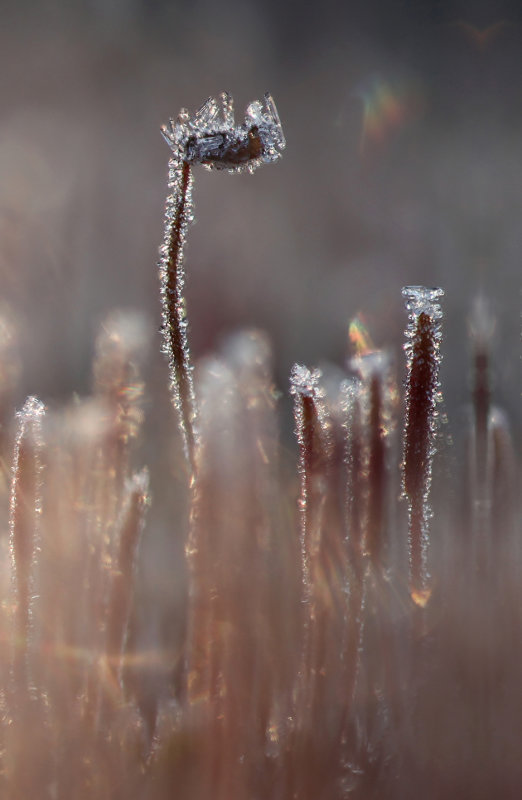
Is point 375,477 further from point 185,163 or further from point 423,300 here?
point 185,163

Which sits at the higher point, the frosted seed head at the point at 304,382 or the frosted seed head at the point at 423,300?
the frosted seed head at the point at 423,300

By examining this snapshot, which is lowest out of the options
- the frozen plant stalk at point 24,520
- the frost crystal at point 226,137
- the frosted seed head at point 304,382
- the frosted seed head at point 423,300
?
the frozen plant stalk at point 24,520

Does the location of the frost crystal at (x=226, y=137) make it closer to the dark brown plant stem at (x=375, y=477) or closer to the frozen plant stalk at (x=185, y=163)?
the frozen plant stalk at (x=185, y=163)

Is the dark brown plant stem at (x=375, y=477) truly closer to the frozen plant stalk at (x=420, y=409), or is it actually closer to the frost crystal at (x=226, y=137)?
the frozen plant stalk at (x=420, y=409)

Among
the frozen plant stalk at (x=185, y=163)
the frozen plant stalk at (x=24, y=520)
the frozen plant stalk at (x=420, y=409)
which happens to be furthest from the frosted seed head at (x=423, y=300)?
the frozen plant stalk at (x=24, y=520)

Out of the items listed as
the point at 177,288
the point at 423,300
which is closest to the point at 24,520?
the point at 177,288

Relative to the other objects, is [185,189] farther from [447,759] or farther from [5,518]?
[447,759]

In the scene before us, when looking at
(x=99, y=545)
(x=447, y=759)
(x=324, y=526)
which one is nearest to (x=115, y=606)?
(x=99, y=545)

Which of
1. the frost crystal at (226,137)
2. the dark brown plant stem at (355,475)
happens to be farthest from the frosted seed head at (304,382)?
the frost crystal at (226,137)
